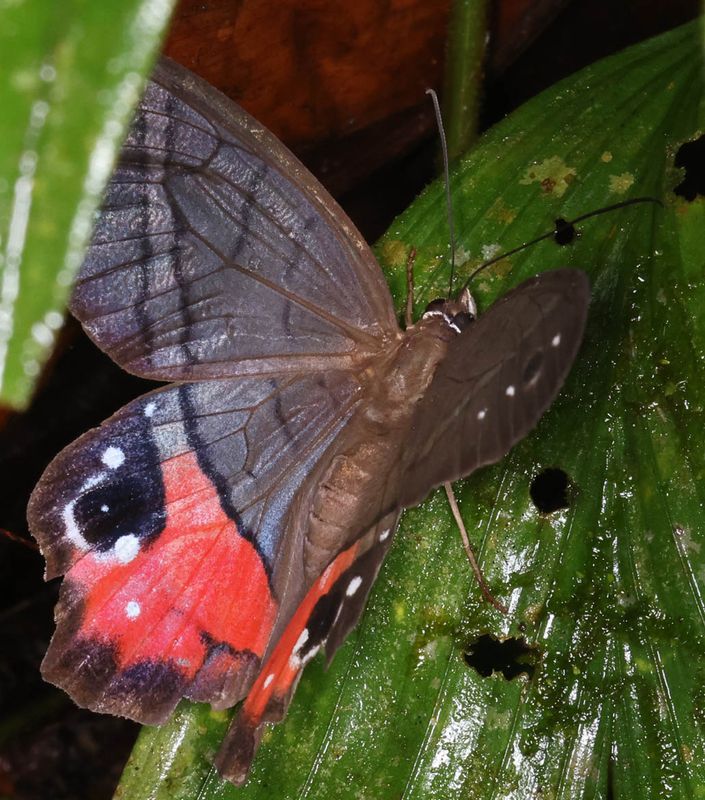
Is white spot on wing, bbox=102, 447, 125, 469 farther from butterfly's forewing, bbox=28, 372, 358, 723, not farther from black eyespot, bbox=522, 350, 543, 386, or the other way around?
black eyespot, bbox=522, 350, 543, 386

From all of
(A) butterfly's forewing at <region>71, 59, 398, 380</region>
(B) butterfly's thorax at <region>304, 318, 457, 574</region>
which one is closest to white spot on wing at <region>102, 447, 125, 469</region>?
(A) butterfly's forewing at <region>71, 59, 398, 380</region>

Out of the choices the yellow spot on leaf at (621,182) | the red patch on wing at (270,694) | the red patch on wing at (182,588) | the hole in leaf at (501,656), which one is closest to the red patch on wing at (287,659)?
the red patch on wing at (270,694)

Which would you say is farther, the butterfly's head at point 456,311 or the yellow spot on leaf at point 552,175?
the yellow spot on leaf at point 552,175

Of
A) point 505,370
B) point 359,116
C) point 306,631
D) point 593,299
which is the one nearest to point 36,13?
point 505,370

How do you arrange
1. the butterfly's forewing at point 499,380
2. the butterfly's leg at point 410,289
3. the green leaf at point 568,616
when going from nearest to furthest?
1. the butterfly's forewing at point 499,380
2. the green leaf at point 568,616
3. the butterfly's leg at point 410,289

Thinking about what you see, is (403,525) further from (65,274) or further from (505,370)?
(65,274)

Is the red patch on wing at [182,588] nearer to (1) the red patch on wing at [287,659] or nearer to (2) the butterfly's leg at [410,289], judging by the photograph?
(1) the red patch on wing at [287,659]

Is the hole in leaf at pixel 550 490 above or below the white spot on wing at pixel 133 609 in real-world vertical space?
→ above

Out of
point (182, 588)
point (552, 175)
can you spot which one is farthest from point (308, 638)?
point (552, 175)
